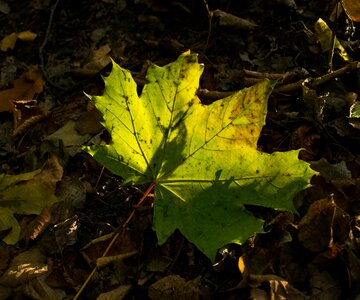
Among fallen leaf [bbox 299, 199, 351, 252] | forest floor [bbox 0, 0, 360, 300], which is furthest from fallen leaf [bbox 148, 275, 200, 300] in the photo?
fallen leaf [bbox 299, 199, 351, 252]

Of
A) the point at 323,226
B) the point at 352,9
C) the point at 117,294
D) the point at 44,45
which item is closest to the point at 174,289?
the point at 117,294

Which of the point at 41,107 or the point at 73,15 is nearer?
the point at 41,107

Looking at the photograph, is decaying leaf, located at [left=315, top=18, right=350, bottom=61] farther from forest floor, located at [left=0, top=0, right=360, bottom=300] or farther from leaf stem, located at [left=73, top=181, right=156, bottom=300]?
leaf stem, located at [left=73, top=181, right=156, bottom=300]

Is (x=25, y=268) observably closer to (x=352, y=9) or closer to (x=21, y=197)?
(x=21, y=197)

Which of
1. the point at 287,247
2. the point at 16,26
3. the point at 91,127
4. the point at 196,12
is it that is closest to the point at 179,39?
the point at 196,12

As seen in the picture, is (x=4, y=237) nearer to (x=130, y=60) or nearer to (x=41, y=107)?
(x=41, y=107)

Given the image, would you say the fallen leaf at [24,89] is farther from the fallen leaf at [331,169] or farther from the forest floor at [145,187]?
the fallen leaf at [331,169]

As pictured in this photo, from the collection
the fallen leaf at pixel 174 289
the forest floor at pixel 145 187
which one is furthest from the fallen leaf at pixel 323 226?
the fallen leaf at pixel 174 289
